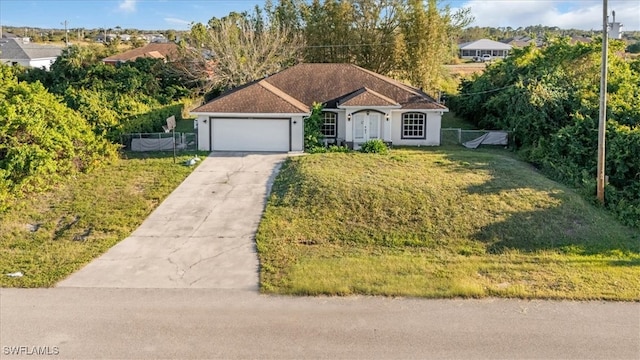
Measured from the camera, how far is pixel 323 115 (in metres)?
25.1

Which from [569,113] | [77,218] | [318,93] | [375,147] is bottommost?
[77,218]

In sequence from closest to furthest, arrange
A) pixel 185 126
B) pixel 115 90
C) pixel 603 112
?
pixel 603 112 < pixel 185 126 < pixel 115 90

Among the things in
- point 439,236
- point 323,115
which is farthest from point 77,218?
point 323,115

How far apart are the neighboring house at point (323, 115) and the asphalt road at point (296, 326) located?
12.9 metres

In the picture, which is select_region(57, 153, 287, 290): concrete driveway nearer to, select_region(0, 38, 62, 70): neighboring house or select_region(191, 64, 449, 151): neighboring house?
select_region(191, 64, 449, 151): neighboring house

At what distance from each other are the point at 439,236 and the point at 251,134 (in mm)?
11518

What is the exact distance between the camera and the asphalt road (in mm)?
8883

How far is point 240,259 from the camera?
13148 millimetres

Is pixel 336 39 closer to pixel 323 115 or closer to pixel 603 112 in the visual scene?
pixel 323 115

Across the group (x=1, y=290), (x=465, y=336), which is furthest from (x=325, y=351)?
Result: (x=1, y=290)

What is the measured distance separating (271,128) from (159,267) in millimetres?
11837

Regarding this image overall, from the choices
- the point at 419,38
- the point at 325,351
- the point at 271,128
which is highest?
the point at 419,38

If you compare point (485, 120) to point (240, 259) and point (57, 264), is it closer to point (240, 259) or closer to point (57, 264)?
point (240, 259)

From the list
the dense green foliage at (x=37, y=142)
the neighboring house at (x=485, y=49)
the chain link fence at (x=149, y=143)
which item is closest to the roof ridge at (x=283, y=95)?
the chain link fence at (x=149, y=143)
